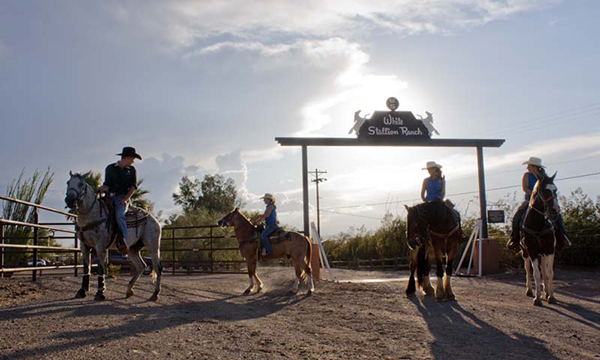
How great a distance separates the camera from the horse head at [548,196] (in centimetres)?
862

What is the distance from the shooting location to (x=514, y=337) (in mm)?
6043

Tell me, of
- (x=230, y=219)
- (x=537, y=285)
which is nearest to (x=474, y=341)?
(x=537, y=285)

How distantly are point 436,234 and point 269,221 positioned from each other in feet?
13.5

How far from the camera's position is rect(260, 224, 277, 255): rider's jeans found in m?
11.8

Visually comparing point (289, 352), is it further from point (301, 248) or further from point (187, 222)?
point (187, 222)

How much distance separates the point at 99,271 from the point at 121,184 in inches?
58.7

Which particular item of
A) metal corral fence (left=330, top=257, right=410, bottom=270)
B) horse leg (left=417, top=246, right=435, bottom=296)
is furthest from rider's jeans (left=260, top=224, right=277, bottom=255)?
metal corral fence (left=330, top=257, right=410, bottom=270)

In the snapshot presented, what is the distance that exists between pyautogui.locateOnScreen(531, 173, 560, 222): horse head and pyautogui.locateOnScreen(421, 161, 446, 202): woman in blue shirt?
169cm

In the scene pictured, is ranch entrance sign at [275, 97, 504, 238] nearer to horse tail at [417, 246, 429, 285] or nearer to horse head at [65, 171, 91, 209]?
horse tail at [417, 246, 429, 285]

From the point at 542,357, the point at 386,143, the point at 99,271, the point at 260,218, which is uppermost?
the point at 386,143

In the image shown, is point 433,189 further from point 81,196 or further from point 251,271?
point 81,196

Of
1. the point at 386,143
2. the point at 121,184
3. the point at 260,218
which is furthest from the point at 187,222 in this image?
the point at 121,184

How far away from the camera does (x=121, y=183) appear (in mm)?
8547

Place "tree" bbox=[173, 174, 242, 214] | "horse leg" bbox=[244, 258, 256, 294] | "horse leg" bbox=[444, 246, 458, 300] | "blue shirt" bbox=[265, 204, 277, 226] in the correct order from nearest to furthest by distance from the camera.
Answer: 1. "horse leg" bbox=[444, 246, 458, 300]
2. "horse leg" bbox=[244, 258, 256, 294]
3. "blue shirt" bbox=[265, 204, 277, 226]
4. "tree" bbox=[173, 174, 242, 214]
